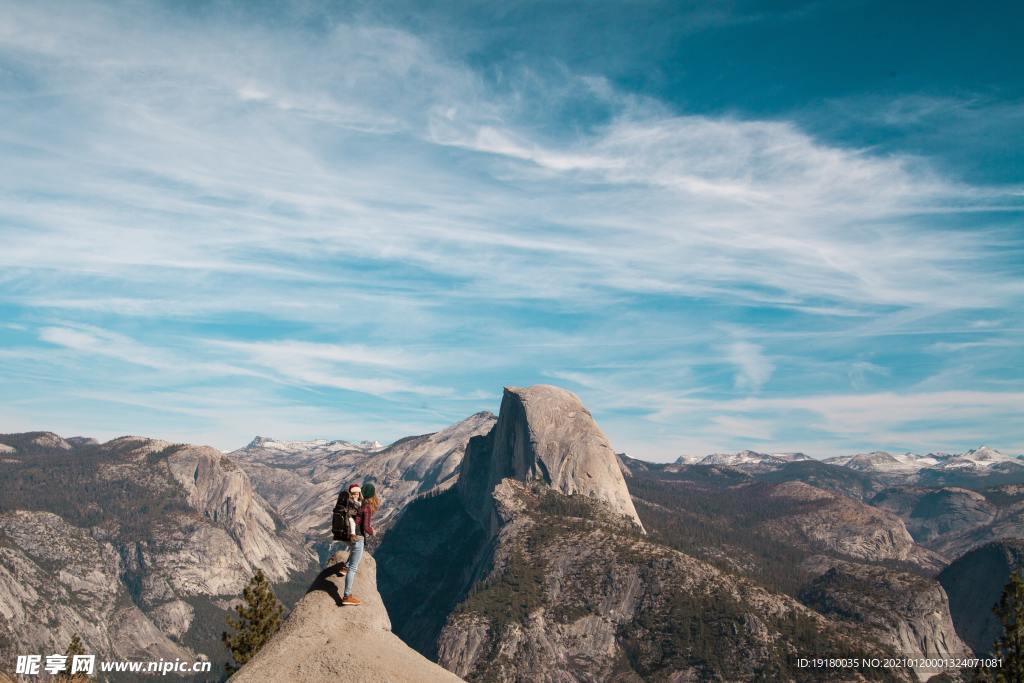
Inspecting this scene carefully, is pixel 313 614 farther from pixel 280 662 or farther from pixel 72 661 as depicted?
pixel 72 661

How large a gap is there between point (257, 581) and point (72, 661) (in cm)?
2239

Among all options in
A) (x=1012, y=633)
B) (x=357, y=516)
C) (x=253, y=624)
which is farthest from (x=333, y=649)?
(x=1012, y=633)

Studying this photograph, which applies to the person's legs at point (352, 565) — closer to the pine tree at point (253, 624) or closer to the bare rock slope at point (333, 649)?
the bare rock slope at point (333, 649)

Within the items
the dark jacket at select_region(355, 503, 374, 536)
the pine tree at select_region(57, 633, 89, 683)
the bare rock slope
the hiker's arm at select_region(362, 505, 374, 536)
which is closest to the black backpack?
the dark jacket at select_region(355, 503, 374, 536)

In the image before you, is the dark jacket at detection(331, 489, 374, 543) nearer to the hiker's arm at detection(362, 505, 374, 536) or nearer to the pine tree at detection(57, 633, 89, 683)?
the hiker's arm at detection(362, 505, 374, 536)

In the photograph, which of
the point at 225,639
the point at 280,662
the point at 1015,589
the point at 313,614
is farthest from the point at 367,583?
the point at 1015,589

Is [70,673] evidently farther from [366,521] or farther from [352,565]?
[366,521]

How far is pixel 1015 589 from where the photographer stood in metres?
85.6

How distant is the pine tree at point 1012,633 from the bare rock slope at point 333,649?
252ft

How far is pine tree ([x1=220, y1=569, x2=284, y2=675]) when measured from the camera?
92.2m

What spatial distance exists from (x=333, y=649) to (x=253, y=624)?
73.0m

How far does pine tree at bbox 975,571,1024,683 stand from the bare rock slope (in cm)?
7685

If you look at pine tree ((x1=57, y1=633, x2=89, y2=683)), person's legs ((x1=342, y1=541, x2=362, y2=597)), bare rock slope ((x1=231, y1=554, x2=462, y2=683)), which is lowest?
pine tree ((x1=57, y1=633, x2=89, y2=683))

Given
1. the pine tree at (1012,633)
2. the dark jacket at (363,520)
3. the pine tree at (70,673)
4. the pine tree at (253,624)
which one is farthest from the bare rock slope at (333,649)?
the pine tree at (1012,633)
